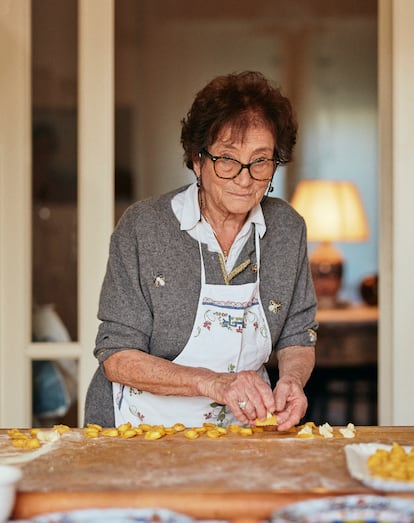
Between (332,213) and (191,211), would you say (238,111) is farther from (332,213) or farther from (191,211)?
(332,213)

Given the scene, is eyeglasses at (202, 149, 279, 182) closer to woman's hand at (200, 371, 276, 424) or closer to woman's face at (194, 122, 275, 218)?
woman's face at (194, 122, 275, 218)

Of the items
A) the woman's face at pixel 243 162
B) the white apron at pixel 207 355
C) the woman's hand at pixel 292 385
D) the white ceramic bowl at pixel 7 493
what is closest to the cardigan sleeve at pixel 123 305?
the white apron at pixel 207 355

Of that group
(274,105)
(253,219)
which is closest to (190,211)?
(253,219)

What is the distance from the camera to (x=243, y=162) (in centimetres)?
231

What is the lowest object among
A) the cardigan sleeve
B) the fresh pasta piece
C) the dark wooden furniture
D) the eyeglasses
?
the dark wooden furniture

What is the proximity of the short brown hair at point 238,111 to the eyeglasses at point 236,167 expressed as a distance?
60mm

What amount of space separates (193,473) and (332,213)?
4.01m

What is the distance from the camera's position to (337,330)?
209 inches

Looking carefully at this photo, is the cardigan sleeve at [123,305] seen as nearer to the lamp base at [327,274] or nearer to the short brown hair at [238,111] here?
the short brown hair at [238,111]

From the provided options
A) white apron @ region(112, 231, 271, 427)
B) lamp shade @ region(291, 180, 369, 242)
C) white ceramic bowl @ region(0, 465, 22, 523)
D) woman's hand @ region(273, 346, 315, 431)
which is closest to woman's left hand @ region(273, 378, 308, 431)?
woman's hand @ region(273, 346, 315, 431)

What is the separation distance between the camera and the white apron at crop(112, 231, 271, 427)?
7.92ft

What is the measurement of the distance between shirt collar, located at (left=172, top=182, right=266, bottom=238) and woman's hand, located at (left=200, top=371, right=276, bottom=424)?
0.49 meters

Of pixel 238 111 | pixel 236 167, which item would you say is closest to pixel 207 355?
pixel 236 167

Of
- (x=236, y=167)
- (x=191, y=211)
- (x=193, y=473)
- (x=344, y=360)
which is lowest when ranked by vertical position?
(x=344, y=360)
